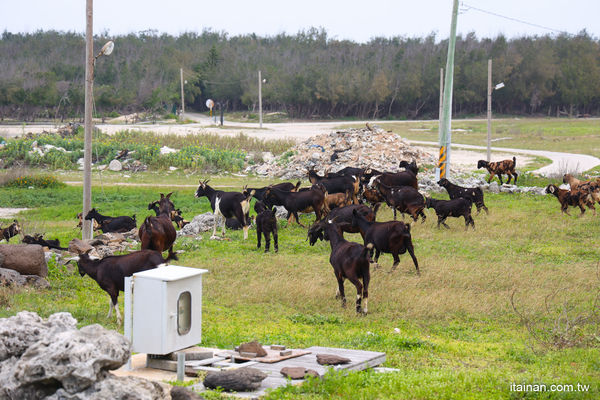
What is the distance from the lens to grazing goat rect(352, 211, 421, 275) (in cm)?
1452

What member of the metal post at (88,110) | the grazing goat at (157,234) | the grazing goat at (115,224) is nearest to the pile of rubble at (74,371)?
the grazing goat at (157,234)

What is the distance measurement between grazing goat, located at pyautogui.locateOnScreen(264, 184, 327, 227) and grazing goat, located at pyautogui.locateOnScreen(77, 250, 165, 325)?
877 centimetres

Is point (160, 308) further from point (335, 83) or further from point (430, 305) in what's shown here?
point (335, 83)

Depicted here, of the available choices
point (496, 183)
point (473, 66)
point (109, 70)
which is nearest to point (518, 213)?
point (496, 183)

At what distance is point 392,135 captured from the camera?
120 ft

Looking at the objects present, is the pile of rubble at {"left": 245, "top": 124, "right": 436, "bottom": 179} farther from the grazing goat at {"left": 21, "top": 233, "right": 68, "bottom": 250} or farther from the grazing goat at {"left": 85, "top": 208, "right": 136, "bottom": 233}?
the grazing goat at {"left": 21, "top": 233, "right": 68, "bottom": 250}

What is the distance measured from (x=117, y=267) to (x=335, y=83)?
7705cm

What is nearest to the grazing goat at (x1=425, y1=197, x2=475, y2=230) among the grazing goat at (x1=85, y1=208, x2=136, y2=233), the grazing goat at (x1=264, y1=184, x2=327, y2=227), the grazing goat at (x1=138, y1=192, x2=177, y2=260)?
the grazing goat at (x1=264, y1=184, x2=327, y2=227)

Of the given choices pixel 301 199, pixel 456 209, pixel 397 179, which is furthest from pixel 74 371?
pixel 397 179

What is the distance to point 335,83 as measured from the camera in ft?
285

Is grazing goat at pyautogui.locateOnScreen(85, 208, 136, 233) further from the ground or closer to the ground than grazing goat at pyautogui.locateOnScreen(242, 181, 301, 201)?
closer to the ground

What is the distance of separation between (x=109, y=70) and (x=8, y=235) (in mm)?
83819

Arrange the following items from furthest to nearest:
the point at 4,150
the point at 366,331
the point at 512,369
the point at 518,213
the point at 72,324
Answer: the point at 4,150, the point at 518,213, the point at 366,331, the point at 512,369, the point at 72,324

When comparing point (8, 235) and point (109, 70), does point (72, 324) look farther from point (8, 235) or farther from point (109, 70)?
point (109, 70)
